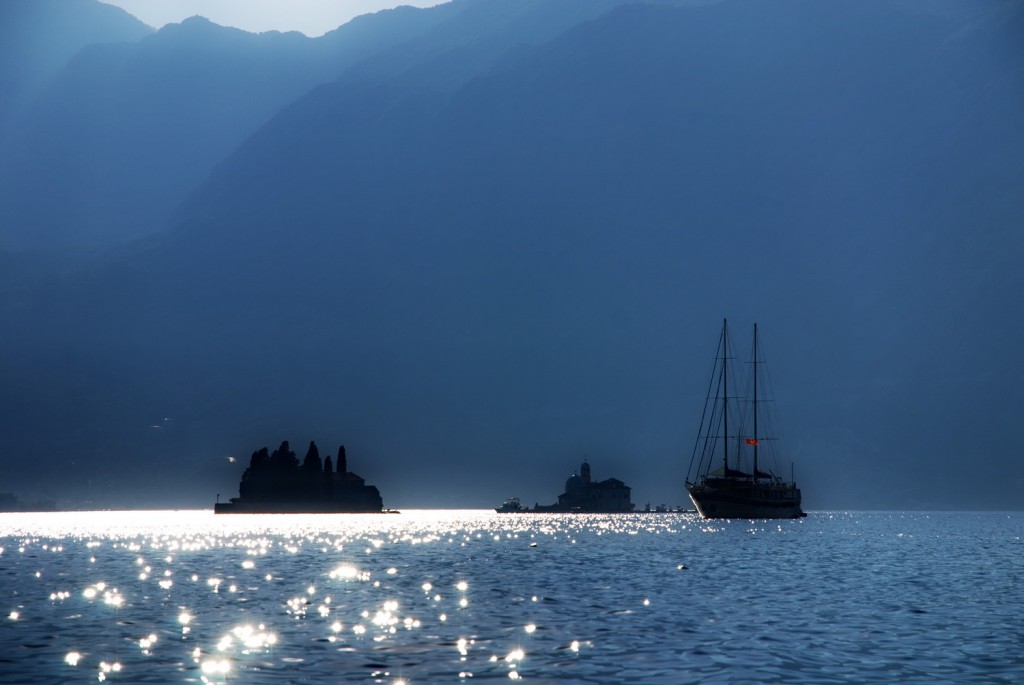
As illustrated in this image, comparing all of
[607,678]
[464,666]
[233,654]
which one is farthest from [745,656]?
[233,654]

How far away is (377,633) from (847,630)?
17764 mm

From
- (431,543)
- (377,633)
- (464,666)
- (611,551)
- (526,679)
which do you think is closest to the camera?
(526,679)

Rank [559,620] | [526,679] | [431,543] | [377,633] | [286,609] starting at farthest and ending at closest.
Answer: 1. [431,543]
2. [286,609]
3. [559,620]
4. [377,633]
5. [526,679]

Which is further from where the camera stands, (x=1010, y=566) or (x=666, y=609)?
(x=1010, y=566)

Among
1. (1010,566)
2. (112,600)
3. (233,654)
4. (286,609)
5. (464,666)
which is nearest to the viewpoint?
(464,666)

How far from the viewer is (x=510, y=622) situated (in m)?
48.1

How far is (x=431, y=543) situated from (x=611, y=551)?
3024 centimetres

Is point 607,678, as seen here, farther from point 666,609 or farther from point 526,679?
point 666,609

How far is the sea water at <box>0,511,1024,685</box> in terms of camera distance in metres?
35.0

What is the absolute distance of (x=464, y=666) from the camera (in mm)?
35688

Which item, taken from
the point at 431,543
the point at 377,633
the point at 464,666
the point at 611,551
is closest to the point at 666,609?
the point at 377,633

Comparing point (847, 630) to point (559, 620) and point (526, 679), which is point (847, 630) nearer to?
point (559, 620)

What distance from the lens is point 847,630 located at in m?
45.4

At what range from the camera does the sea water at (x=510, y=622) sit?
115 feet
